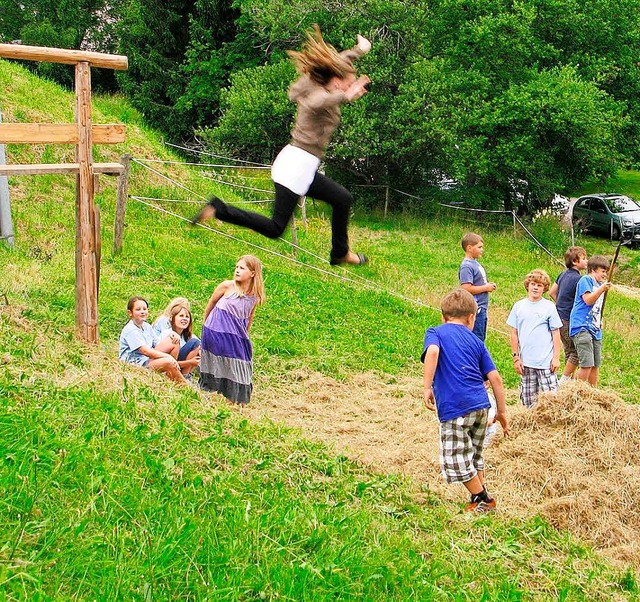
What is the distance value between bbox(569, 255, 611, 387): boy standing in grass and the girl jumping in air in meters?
3.65

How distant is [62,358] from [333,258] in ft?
7.20

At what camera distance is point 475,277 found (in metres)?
8.26

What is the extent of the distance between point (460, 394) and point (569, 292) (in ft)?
12.4

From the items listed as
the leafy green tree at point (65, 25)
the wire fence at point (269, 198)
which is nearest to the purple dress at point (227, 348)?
the wire fence at point (269, 198)

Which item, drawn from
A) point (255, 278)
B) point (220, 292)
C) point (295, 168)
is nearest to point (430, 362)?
point (295, 168)

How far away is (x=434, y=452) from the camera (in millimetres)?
7105

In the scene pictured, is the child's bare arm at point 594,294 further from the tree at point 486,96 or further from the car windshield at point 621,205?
the car windshield at point 621,205

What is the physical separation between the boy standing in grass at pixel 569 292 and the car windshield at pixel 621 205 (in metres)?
17.3

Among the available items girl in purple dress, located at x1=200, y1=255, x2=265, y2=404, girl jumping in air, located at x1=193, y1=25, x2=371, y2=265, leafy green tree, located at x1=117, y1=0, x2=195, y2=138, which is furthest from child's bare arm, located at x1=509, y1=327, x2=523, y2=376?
leafy green tree, located at x1=117, y1=0, x2=195, y2=138

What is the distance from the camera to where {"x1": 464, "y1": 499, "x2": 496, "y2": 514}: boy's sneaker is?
5508 mm

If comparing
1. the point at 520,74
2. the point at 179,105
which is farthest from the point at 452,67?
the point at 179,105

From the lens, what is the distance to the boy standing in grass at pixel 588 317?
27.9 feet

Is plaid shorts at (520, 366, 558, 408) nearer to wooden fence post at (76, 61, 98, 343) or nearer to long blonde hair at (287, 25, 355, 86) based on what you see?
long blonde hair at (287, 25, 355, 86)

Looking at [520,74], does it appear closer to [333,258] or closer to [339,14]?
[339,14]
